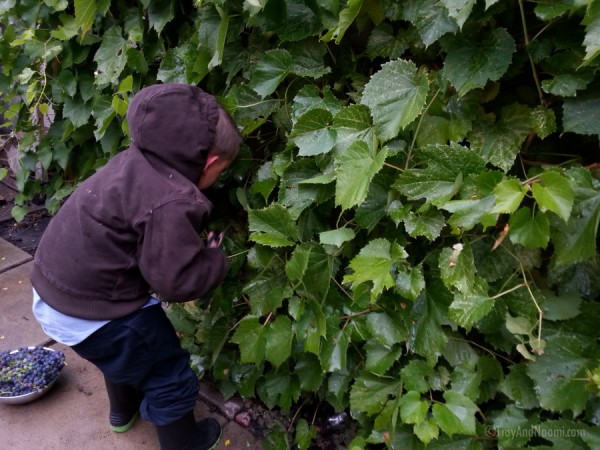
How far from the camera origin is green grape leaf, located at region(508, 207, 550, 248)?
88 cm

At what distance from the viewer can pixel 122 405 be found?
5.79 ft

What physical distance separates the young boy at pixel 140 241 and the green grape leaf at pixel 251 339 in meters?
0.21

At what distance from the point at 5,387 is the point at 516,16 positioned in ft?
6.94

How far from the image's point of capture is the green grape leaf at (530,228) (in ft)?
2.90

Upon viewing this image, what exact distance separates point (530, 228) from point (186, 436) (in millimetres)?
1342

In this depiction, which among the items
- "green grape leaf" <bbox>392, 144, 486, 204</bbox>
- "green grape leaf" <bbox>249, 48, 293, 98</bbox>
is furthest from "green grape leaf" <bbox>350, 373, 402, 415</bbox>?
"green grape leaf" <bbox>249, 48, 293, 98</bbox>

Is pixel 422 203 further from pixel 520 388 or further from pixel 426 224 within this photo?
pixel 520 388

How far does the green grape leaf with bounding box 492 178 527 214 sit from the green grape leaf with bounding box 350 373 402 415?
2.17ft

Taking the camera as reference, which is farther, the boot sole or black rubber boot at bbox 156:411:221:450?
the boot sole

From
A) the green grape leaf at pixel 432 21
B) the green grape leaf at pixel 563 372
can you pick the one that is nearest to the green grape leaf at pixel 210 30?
the green grape leaf at pixel 432 21

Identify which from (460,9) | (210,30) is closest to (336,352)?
(460,9)

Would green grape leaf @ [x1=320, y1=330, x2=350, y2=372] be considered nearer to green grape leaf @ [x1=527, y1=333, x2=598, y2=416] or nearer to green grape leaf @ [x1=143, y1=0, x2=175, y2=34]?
green grape leaf @ [x1=527, y1=333, x2=598, y2=416]

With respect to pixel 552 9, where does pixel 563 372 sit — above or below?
below

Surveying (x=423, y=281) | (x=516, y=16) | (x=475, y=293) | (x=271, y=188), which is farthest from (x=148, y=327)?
(x=516, y=16)
